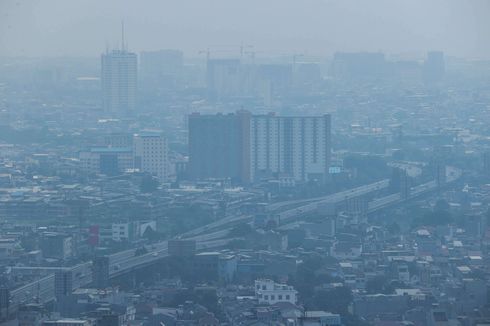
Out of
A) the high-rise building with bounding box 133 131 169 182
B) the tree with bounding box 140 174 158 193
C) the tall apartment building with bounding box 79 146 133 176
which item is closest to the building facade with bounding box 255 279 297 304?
the tree with bounding box 140 174 158 193

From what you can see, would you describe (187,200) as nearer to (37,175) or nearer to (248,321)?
(37,175)

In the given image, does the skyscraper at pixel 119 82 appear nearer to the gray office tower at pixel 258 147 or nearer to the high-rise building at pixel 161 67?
the high-rise building at pixel 161 67

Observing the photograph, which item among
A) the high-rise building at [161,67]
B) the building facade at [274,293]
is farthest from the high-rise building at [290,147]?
the high-rise building at [161,67]

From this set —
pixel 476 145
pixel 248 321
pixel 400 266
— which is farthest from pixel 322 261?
pixel 476 145

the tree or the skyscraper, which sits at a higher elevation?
the skyscraper

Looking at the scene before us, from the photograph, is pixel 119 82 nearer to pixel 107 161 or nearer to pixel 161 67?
pixel 161 67

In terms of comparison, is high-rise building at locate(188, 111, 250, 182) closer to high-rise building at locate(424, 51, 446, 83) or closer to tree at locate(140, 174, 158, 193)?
tree at locate(140, 174, 158, 193)

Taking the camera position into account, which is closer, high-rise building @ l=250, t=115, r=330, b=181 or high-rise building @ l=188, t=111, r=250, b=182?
high-rise building @ l=188, t=111, r=250, b=182
